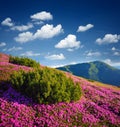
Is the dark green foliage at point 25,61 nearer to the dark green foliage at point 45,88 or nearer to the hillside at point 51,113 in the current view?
the hillside at point 51,113

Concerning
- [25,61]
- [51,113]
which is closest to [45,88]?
[51,113]

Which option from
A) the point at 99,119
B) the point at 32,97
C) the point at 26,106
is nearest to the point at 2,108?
the point at 26,106

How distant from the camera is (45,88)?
1434cm

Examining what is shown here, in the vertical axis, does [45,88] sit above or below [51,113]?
above

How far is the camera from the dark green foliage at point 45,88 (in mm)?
14484

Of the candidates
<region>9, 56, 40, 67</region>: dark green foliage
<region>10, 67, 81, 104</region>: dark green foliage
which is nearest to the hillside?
<region>10, 67, 81, 104</region>: dark green foliage

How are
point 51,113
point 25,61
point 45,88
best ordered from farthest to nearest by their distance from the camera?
point 25,61 < point 45,88 < point 51,113

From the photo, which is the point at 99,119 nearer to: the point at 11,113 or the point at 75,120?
the point at 75,120

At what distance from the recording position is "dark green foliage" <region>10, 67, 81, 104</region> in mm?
14484

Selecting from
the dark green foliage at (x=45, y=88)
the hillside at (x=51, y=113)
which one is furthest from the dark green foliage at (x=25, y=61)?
the dark green foliage at (x=45, y=88)

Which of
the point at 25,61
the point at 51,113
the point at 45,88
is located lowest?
the point at 51,113

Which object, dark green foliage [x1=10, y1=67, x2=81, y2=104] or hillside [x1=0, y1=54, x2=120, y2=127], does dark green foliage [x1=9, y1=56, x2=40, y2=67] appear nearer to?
hillside [x1=0, y1=54, x2=120, y2=127]

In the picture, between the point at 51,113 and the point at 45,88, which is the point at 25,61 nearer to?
the point at 45,88

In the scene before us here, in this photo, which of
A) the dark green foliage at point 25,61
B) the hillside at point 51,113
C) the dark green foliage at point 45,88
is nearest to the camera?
the hillside at point 51,113
